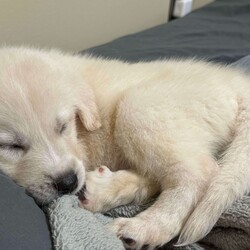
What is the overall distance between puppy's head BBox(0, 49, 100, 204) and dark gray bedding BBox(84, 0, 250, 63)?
3.11ft

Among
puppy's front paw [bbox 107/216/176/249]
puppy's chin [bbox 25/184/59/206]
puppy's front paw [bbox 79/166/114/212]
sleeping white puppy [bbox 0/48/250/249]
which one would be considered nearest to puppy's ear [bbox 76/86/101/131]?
sleeping white puppy [bbox 0/48/250/249]

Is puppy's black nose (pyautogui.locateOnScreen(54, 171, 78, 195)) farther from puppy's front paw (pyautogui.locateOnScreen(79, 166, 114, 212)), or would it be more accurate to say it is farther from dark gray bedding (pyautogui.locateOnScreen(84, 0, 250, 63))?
dark gray bedding (pyautogui.locateOnScreen(84, 0, 250, 63))

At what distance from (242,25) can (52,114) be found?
1.71m

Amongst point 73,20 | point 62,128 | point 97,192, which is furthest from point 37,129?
point 73,20

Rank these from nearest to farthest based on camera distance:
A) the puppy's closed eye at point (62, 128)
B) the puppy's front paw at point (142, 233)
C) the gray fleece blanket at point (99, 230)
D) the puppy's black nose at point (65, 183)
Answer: the gray fleece blanket at point (99, 230) < the puppy's front paw at point (142, 233) < the puppy's black nose at point (65, 183) < the puppy's closed eye at point (62, 128)

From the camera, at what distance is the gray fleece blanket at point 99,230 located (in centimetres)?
115

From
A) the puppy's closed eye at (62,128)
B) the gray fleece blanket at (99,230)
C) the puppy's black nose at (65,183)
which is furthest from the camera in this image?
the puppy's closed eye at (62,128)

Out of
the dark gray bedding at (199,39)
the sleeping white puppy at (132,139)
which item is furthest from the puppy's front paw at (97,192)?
the dark gray bedding at (199,39)

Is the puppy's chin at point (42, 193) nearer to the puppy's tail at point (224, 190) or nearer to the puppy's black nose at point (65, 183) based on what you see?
the puppy's black nose at point (65, 183)

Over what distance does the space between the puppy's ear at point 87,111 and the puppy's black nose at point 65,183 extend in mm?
226

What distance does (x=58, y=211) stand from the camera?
49.0 inches

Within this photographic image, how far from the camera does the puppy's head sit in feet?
4.44

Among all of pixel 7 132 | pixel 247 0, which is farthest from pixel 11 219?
pixel 247 0

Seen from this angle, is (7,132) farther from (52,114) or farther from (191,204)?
(191,204)
